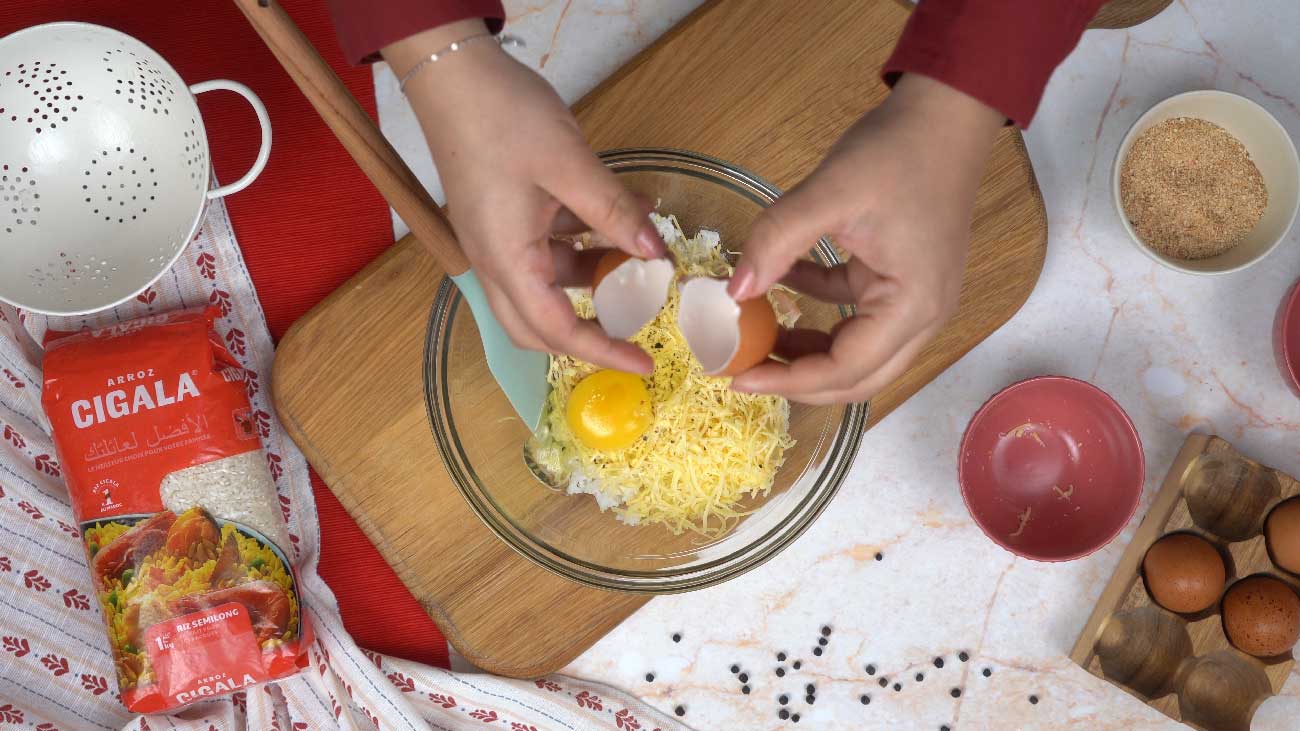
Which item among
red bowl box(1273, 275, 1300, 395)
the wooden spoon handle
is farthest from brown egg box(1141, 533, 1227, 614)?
the wooden spoon handle

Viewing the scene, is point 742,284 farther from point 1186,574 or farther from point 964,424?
point 1186,574

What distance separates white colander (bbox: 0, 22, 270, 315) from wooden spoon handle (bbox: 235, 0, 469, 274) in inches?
16.5

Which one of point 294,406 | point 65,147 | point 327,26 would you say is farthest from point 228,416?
point 327,26

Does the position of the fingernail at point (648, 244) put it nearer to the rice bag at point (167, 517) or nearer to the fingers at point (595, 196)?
the fingers at point (595, 196)

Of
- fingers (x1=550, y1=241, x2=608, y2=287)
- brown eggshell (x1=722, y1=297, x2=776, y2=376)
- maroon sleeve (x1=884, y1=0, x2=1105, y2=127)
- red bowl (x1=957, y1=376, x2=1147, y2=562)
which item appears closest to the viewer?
maroon sleeve (x1=884, y1=0, x2=1105, y2=127)

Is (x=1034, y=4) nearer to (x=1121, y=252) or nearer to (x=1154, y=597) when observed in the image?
(x=1121, y=252)

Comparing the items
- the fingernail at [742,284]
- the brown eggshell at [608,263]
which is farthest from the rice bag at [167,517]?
the fingernail at [742,284]

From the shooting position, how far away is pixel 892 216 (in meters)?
0.97

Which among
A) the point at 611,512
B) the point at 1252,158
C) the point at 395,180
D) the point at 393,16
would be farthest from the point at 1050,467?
the point at 393,16

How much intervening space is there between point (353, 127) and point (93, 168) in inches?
27.1

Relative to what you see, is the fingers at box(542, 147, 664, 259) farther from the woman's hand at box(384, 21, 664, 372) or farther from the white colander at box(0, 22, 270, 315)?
the white colander at box(0, 22, 270, 315)

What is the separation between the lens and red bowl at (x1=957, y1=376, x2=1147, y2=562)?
1.67 metres

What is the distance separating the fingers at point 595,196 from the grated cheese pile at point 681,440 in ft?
1.31

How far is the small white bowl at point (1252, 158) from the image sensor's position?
1635 millimetres
